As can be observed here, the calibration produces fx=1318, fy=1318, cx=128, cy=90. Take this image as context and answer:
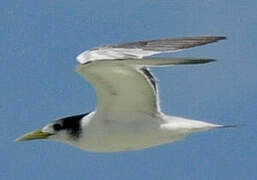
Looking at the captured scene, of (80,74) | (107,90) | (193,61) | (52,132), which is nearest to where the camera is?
(193,61)

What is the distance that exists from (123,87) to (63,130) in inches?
52.8

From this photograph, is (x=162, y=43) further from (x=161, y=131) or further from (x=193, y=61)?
(x=193, y=61)

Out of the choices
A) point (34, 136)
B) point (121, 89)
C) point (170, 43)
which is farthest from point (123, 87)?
point (34, 136)

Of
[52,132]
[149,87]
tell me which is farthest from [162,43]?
[52,132]

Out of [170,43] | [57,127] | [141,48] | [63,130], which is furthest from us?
[57,127]

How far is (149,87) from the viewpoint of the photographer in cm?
1708

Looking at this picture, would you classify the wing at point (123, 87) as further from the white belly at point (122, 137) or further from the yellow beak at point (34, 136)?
the yellow beak at point (34, 136)

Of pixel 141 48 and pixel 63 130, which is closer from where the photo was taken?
pixel 141 48

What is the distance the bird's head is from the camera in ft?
57.5

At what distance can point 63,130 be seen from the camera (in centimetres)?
1784

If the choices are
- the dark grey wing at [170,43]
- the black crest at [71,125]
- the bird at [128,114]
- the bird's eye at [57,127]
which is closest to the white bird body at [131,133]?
the bird at [128,114]

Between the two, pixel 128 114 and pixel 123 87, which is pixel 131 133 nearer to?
pixel 128 114

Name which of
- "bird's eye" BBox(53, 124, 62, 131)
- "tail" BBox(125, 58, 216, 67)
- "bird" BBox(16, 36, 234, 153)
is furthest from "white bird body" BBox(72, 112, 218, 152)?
"tail" BBox(125, 58, 216, 67)

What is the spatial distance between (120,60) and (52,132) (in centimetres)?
272
